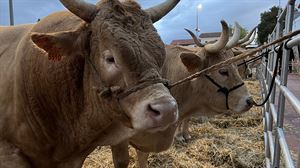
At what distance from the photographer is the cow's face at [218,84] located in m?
5.20

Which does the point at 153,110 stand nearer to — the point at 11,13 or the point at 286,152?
the point at 286,152

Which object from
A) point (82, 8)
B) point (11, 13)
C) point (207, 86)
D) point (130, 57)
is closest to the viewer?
point (130, 57)

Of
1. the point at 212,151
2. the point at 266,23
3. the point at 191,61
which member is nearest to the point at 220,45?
the point at 191,61

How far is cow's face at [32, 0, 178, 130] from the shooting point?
2336mm

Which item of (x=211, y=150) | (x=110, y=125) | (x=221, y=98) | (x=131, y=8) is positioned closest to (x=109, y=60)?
(x=131, y=8)

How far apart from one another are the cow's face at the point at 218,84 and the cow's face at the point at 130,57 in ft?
8.13

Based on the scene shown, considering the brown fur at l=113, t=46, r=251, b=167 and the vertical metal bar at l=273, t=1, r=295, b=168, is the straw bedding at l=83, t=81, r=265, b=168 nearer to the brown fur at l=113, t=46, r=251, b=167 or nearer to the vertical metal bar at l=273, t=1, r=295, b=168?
the brown fur at l=113, t=46, r=251, b=167

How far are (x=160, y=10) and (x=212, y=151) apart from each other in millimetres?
3920

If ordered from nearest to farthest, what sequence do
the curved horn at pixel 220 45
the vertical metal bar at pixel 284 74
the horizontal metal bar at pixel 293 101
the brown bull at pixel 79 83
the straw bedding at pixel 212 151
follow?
1. the horizontal metal bar at pixel 293 101
2. the brown bull at pixel 79 83
3. the vertical metal bar at pixel 284 74
4. the curved horn at pixel 220 45
5. the straw bedding at pixel 212 151

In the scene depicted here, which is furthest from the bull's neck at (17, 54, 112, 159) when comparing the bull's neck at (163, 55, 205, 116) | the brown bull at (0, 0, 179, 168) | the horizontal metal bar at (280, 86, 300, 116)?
the bull's neck at (163, 55, 205, 116)

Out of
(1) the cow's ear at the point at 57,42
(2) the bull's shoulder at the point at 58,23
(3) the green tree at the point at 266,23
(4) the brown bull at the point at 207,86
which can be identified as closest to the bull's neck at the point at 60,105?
(1) the cow's ear at the point at 57,42

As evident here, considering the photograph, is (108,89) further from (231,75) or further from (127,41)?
(231,75)

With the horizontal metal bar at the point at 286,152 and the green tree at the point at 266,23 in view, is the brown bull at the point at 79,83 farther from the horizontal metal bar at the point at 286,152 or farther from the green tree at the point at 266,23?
the green tree at the point at 266,23

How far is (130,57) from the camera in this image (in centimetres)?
246
